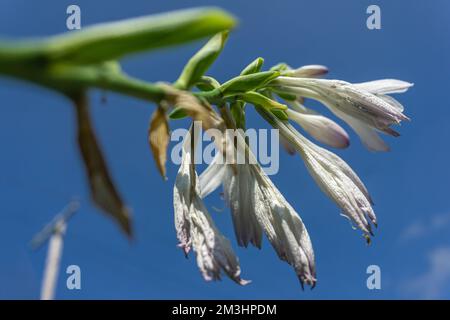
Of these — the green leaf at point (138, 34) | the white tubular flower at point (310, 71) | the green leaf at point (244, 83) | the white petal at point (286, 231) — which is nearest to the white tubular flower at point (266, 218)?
the white petal at point (286, 231)

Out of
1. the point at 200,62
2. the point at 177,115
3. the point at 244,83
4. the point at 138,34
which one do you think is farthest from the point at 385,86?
the point at 138,34

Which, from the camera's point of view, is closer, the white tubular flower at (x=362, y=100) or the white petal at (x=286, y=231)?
the white petal at (x=286, y=231)

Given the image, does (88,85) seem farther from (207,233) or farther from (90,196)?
(207,233)

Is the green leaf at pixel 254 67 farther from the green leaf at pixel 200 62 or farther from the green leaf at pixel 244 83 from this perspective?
the green leaf at pixel 200 62

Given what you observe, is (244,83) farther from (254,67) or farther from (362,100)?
(362,100)

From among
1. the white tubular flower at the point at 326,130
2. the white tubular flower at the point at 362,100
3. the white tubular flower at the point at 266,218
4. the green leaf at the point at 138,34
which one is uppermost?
the white tubular flower at the point at 362,100

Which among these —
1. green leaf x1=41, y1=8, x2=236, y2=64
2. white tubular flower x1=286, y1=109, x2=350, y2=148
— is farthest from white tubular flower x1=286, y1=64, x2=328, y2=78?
green leaf x1=41, y1=8, x2=236, y2=64

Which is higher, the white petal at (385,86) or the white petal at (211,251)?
the white petal at (385,86)
